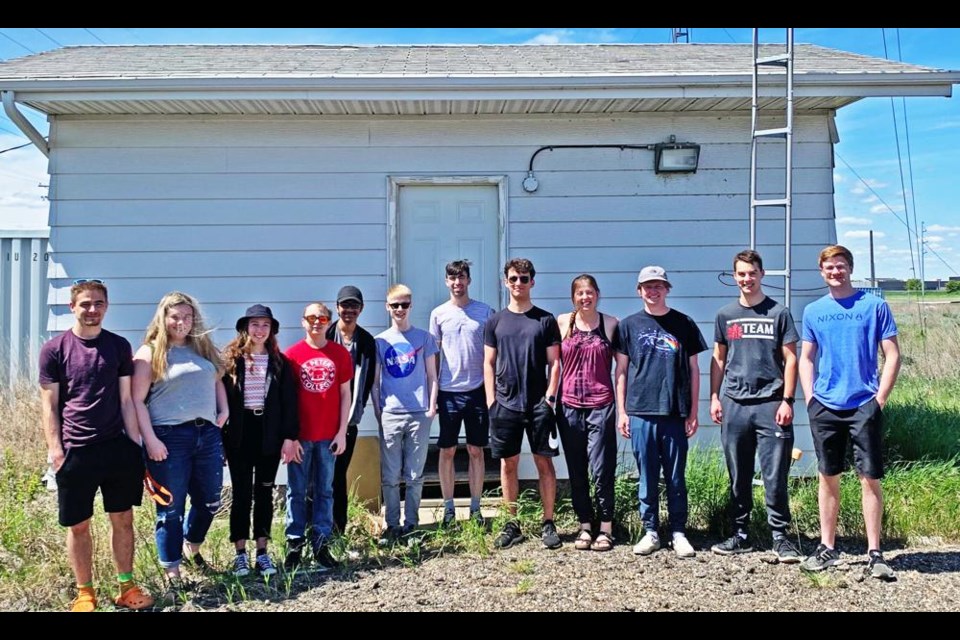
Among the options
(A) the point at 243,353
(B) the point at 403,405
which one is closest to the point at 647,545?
(B) the point at 403,405

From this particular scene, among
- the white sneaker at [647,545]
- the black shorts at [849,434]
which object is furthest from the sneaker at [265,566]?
the black shorts at [849,434]

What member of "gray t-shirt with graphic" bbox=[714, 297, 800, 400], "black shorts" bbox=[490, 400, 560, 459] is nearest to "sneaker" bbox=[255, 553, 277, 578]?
"black shorts" bbox=[490, 400, 560, 459]

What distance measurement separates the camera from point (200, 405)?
154 inches

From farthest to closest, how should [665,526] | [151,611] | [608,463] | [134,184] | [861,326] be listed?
[134,184] → [665,526] → [608,463] → [861,326] → [151,611]

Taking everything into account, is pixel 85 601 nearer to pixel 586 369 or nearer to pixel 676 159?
pixel 586 369

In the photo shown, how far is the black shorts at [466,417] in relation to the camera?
4.81m

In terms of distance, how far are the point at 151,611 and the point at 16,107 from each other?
419cm

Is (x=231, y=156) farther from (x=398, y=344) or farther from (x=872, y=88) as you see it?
(x=872, y=88)

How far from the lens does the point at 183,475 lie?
12.8 feet

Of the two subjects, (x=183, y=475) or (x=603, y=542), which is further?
(x=603, y=542)

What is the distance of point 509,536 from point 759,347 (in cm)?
196

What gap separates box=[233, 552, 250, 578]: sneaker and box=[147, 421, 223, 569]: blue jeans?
12.0 inches

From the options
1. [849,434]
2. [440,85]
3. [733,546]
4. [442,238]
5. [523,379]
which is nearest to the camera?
[849,434]

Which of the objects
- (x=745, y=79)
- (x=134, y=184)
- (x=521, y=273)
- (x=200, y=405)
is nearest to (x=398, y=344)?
(x=521, y=273)
